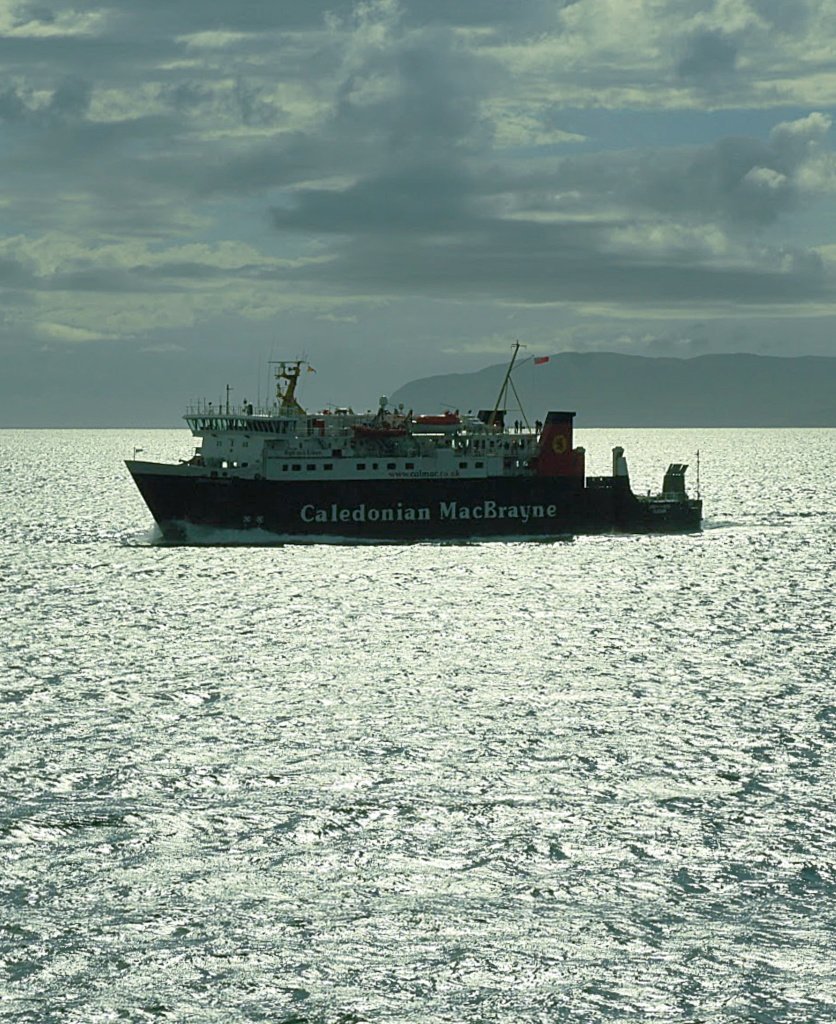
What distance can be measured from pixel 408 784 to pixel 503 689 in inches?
475

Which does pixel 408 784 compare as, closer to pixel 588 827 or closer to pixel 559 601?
pixel 588 827

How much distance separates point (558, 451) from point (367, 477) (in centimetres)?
1365

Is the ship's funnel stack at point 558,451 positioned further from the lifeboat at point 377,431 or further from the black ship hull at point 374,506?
the lifeboat at point 377,431

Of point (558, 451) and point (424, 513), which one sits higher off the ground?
point (558, 451)

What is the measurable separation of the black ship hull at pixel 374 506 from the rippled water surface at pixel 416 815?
21712 mm

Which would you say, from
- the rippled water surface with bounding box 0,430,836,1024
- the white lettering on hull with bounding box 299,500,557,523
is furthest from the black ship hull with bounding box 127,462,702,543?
the rippled water surface with bounding box 0,430,836,1024

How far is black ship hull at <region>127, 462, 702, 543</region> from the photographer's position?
8119cm

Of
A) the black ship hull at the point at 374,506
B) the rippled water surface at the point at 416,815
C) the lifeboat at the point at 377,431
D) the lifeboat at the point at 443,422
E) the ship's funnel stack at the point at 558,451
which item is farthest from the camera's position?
the ship's funnel stack at the point at 558,451

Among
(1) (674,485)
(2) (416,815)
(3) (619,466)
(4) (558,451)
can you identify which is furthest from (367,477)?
(2) (416,815)

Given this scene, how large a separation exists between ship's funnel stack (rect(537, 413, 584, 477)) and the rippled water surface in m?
28.1

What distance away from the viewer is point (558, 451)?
88.1 m

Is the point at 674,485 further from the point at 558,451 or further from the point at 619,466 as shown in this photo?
the point at 558,451

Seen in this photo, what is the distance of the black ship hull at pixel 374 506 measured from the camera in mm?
81188

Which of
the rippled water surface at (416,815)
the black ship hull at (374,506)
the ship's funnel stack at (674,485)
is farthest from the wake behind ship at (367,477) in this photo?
the rippled water surface at (416,815)
